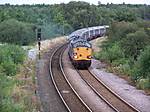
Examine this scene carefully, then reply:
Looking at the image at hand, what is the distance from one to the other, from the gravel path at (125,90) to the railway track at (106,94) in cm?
52

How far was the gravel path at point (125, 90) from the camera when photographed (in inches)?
967

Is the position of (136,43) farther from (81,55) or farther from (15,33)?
(15,33)

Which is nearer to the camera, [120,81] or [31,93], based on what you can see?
[31,93]

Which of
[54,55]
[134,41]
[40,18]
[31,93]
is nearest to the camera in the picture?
[31,93]

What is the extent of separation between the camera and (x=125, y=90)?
93.8 ft

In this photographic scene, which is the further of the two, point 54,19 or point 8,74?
point 54,19

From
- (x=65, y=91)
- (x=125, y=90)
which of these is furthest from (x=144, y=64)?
(x=65, y=91)

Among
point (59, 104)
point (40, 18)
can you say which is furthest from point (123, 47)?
point (40, 18)

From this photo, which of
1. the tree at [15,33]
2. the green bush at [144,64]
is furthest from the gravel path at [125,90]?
the tree at [15,33]

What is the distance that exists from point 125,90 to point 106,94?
6.57ft

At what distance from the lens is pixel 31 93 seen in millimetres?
26891

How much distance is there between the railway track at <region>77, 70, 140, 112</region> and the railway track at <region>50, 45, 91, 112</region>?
1493mm

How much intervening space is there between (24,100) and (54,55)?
24610mm

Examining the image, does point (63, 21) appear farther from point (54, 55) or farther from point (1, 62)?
point (1, 62)
